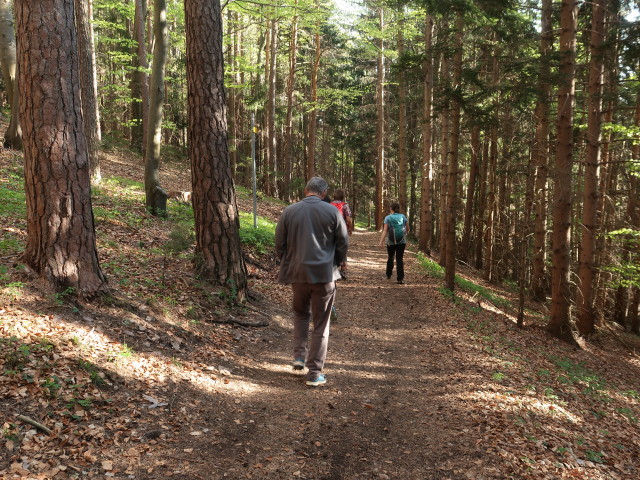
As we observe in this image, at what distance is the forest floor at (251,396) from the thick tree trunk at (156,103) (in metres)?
2.56

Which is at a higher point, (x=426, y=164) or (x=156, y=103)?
(x=156, y=103)

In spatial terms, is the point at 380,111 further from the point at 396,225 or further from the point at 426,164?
the point at 396,225

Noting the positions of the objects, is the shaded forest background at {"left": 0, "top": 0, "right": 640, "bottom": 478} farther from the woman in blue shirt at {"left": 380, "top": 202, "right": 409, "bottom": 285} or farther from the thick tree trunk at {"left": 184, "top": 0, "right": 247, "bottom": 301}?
the woman in blue shirt at {"left": 380, "top": 202, "right": 409, "bottom": 285}

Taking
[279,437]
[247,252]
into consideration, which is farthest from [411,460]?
[247,252]

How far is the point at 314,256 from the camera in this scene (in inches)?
199

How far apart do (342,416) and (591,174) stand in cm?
1017

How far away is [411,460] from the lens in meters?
3.83

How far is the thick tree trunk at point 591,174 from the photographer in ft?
34.7

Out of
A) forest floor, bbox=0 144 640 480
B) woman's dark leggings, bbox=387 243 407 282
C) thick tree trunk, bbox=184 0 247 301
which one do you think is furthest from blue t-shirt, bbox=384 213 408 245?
thick tree trunk, bbox=184 0 247 301

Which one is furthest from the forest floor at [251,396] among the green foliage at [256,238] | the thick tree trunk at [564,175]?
the green foliage at [256,238]

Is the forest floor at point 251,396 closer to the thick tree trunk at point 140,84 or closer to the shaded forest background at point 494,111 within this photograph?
the shaded forest background at point 494,111

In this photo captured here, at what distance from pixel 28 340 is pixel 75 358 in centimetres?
45

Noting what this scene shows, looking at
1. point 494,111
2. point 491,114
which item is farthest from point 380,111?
point 491,114

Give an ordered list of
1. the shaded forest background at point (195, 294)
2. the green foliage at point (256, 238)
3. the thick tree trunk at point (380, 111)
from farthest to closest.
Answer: the thick tree trunk at point (380, 111), the green foliage at point (256, 238), the shaded forest background at point (195, 294)
